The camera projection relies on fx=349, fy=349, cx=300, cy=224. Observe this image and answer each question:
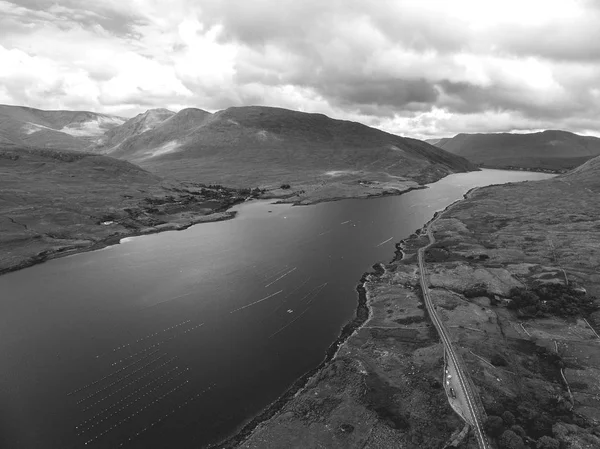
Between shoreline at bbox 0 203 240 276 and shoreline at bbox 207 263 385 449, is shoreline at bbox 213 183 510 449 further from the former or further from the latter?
shoreline at bbox 0 203 240 276

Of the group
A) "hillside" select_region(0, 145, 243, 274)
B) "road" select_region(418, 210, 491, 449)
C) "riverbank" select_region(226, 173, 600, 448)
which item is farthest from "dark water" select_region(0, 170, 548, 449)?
"road" select_region(418, 210, 491, 449)

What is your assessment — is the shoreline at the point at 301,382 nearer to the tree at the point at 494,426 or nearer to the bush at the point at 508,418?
the tree at the point at 494,426

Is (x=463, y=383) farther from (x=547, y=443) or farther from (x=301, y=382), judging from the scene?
(x=301, y=382)

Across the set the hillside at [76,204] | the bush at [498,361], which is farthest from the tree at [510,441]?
the hillside at [76,204]

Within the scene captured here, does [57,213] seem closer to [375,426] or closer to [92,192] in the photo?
[92,192]

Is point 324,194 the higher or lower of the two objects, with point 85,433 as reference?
higher

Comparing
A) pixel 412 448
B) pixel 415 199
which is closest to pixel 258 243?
pixel 412 448
